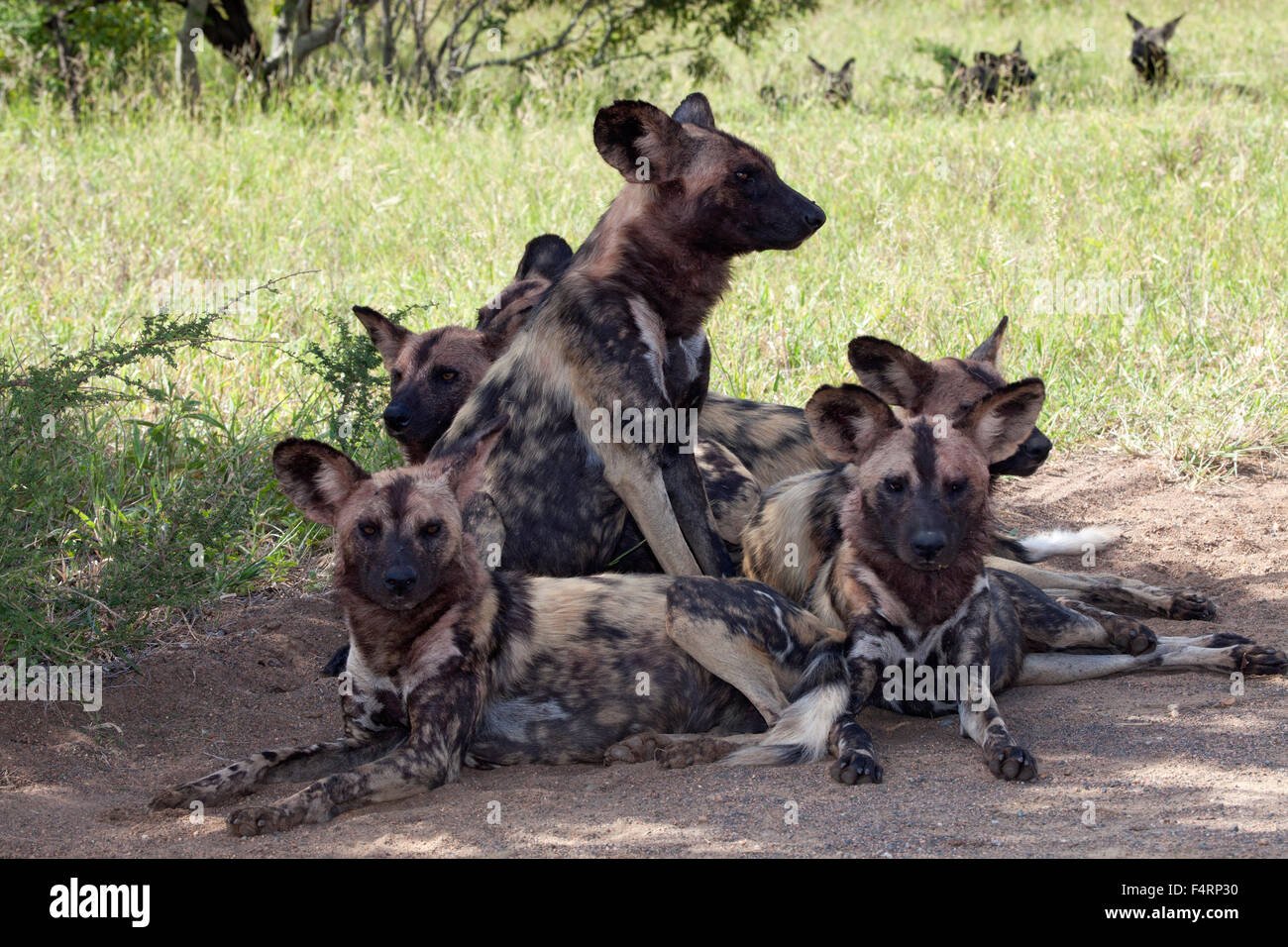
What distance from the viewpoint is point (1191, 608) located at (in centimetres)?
461

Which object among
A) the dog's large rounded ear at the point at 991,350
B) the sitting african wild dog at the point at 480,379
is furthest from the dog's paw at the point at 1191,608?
the sitting african wild dog at the point at 480,379

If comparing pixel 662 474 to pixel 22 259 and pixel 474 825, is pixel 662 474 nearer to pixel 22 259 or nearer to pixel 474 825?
pixel 474 825

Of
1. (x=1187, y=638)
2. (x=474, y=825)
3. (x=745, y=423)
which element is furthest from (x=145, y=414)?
(x=1187, y=638)

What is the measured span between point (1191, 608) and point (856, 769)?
1.85 m

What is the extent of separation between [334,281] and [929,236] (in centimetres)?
322

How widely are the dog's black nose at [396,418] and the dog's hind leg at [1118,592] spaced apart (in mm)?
1934

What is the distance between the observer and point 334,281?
7.52 meters

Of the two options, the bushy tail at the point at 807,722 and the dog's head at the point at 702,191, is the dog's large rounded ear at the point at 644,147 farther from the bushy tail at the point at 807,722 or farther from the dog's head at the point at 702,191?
the bushy tail at the point at 807,722

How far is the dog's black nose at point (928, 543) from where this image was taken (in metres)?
3.55

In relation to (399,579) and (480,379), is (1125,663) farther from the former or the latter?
(480,379)

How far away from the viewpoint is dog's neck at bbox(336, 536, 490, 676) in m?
3.51

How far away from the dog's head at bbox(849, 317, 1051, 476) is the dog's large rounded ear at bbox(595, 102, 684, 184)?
0.79 metres

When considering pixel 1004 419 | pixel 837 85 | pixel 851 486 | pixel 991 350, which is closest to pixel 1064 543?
pixel 991 350

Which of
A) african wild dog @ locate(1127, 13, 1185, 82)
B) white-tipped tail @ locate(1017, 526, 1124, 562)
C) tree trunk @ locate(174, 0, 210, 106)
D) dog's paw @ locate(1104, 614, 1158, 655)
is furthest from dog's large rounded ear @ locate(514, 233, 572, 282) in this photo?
african wild dog @ locate(1127, 13, 1185, 82)
